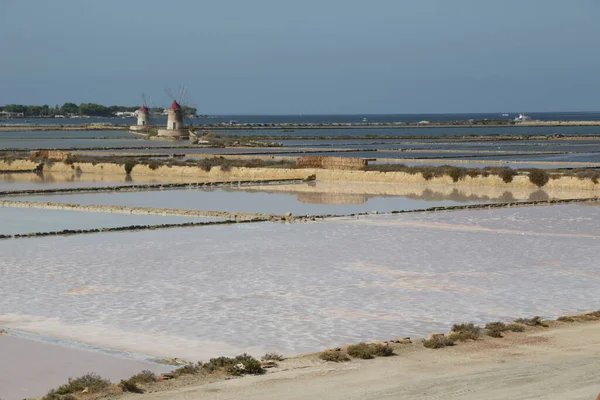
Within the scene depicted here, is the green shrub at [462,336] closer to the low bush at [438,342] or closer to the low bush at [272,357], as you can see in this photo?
the low bush at [438,342]

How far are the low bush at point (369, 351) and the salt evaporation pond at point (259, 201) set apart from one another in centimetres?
1112

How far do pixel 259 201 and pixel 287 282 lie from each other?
412 inches

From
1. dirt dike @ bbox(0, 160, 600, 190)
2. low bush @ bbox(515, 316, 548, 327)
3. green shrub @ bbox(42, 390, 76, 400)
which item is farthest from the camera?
dirt dike @ bbox(0, 160, 600, 190)

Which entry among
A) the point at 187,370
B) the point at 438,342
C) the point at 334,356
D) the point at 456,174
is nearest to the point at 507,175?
the point at 456,174

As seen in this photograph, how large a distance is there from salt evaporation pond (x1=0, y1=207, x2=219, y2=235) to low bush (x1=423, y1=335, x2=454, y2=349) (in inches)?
364

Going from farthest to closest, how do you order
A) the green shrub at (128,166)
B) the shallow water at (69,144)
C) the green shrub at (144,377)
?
the shallow water at (69,144) < the green shrub at (128,166) < the green shrub at (144,377)

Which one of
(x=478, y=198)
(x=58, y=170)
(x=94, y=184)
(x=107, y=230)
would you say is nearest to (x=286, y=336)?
(x=107, y=230)

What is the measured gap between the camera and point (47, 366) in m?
7.20

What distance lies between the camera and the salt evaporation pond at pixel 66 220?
53.1ft

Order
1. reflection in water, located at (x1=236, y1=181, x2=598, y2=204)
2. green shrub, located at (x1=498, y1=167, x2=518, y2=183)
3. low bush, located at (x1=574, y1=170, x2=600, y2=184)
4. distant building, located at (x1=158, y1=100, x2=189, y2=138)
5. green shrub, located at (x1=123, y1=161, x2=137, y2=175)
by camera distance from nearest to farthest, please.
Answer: reflection in water, located at (x1=236, y1=181, x2=598, y2=204) → low bush, located at (x1=574, y1=170, x2=600, y2=184) → green shrub, located at (x1=498, y1=167, x2=518, y2=183) → green shrub, located at (x1=123, y1=161, x2=137, y2=175) → distant building, located at (x1=158, y1=100, x2=189, y2=138)

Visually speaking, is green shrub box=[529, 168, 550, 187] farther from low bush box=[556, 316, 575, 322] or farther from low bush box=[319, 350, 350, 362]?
low bush box=[319, 350, 350, 362]

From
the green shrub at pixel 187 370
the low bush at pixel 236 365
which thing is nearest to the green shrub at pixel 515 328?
the low bush at pixel 236 365

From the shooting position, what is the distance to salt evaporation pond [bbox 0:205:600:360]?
330 inches

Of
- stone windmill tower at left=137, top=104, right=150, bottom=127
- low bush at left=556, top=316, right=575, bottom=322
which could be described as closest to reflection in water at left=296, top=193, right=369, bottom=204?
low bush at left=556, top=316, right=575, bottom=322
